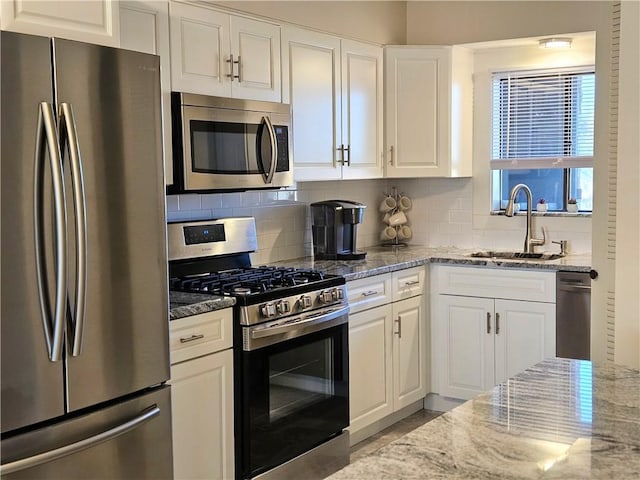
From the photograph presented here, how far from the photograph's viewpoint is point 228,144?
351 centimetres

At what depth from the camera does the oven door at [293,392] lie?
125 inches

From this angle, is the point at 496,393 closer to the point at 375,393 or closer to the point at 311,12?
the point at 375,393

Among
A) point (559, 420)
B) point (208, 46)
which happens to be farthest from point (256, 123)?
point (559, 420)

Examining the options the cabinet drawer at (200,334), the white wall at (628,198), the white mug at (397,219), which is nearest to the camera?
the white wall at (628,198)

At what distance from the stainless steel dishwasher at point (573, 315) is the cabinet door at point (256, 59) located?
1.82m

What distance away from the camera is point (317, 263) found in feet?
14.1

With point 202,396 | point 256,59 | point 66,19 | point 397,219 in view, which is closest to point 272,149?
point 256,59

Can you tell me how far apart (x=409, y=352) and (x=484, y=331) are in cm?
45

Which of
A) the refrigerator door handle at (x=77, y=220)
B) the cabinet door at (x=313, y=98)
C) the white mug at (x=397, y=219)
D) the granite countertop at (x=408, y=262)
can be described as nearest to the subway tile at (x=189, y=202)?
the cabinet door at (x=313, y=98)

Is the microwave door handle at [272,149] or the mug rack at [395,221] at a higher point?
the microwave door handle at [272,149]

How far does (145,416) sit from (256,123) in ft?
5.17

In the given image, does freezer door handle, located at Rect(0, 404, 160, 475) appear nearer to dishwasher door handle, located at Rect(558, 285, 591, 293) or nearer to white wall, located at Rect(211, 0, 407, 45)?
white wall, located at Rect(211, 0, 407, 45)

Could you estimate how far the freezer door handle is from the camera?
7.20 ft

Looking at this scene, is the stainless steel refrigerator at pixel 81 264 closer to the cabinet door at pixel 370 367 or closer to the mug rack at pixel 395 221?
the cabinet door at pixel 370 367
